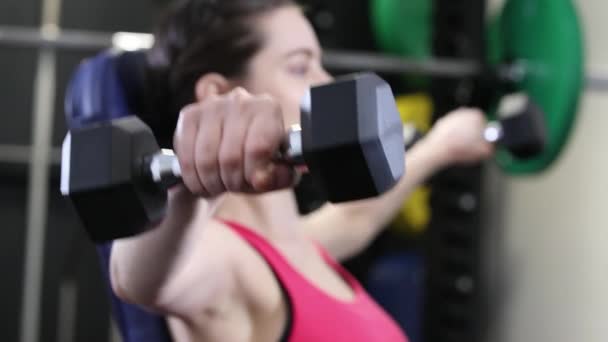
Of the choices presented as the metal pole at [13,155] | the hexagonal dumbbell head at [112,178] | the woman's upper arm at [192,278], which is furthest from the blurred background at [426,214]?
the hexagonal dumbbell head at [112,178]

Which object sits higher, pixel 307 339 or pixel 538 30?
pixel 538 30

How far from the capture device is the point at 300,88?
0.64m

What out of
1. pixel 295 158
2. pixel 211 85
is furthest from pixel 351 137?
pixel 211 85

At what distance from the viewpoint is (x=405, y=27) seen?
140cm

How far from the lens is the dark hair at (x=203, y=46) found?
0.66 metres

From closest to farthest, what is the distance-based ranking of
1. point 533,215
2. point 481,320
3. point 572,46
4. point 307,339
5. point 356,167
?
point 356,167 < point 307,339 < point 572,46 < point 533,215 < point 481,320

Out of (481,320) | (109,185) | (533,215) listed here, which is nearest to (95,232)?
(109,185)

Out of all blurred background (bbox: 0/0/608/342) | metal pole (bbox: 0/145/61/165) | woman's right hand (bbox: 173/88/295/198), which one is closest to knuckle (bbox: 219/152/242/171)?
woman's right hand (bbox: 173/88/295/198)

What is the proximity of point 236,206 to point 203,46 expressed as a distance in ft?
0.69

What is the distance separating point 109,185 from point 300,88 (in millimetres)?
248

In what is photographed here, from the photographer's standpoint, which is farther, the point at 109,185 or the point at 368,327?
the point at 368,327

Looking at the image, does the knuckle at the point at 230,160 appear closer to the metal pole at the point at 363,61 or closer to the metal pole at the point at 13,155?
the metal pole at the point at 363,61

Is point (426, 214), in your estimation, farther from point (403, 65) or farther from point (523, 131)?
point (523, 131)

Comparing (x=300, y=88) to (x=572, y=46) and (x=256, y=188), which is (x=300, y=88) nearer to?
(x=256, y=188)
